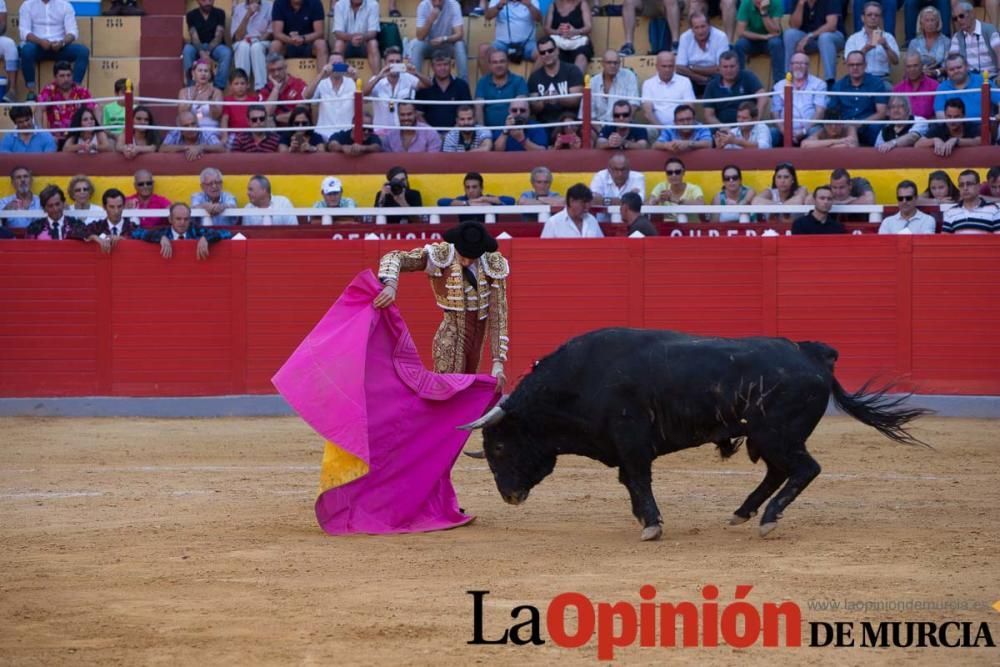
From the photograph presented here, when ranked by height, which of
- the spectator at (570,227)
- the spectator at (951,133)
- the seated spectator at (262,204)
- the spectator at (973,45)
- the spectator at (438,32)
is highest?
the spectator at (438,32)

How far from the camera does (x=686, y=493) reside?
26.8 ft

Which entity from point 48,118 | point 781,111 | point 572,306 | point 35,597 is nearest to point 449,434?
point 35,597

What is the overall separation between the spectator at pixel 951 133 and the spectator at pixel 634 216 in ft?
8.37

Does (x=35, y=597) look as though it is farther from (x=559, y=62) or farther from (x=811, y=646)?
(x=559, y=62)

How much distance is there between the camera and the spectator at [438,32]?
14.2 metres

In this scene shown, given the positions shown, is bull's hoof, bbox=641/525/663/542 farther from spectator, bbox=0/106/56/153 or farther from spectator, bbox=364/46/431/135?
spectator, bbox=0/106/56/153

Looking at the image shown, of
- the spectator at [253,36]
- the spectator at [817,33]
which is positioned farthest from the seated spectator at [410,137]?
the spectator at [817,33]

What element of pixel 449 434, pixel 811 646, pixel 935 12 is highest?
pixel 935 12

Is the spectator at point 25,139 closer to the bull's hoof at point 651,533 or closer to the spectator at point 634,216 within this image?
the spectator at point 634,216

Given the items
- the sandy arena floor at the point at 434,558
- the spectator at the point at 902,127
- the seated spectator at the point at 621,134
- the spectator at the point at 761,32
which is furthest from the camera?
the spectator at the point at 761,32

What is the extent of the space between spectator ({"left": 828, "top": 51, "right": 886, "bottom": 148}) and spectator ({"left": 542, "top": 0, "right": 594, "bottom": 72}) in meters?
2.23

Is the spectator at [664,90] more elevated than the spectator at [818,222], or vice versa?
the spectator at [664,90]

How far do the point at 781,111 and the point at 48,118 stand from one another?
669 centimetres

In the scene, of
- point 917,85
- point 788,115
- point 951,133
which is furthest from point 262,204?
point 951,133
